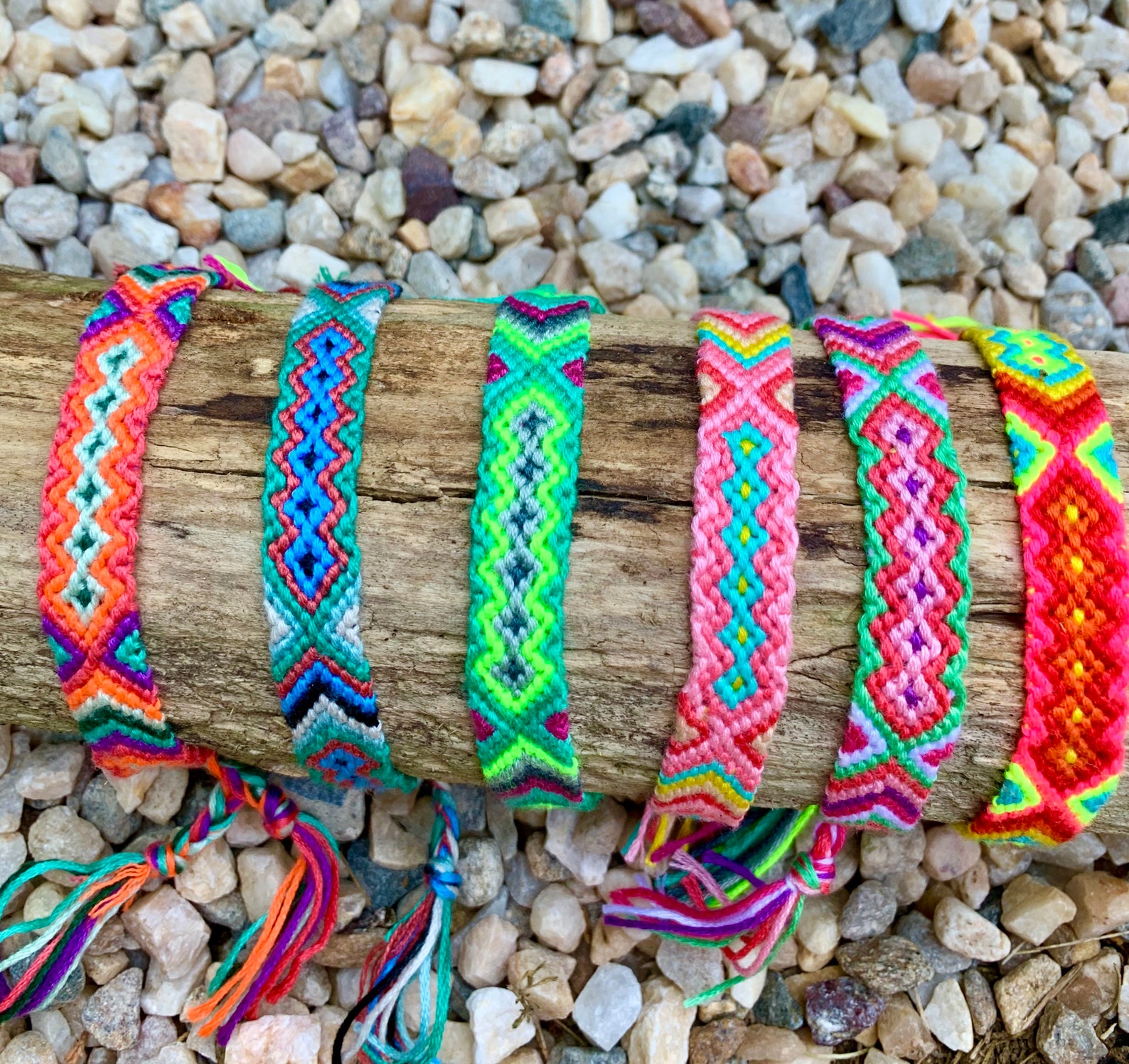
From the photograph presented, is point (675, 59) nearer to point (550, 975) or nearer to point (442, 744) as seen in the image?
point (442, 744)

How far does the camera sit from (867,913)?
167cm

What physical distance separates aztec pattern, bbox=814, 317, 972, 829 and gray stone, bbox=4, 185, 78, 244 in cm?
173

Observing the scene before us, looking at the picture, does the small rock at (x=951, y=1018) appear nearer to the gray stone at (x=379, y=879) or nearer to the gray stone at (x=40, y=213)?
the gray stone at (x=379, y=879)

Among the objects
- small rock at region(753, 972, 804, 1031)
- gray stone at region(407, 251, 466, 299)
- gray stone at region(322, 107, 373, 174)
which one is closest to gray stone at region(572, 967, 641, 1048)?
small rock at region(753, 972, 804, 1031)

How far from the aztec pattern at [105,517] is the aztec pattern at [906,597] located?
3.15 feet

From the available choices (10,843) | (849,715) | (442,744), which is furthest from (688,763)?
(10,843)

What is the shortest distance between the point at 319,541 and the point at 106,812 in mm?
871

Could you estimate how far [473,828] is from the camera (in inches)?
67.1

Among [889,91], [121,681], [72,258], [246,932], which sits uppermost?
[889,91]

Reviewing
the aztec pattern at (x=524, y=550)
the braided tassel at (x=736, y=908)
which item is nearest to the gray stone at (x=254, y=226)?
the aztec pattern at (x=524, y=550)

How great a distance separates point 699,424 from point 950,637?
16.5 inches

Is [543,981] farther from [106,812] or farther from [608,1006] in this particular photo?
[106,812]

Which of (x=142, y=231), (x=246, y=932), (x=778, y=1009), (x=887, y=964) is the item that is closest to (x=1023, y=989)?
(x=887, y=964)

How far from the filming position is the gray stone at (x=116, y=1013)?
5.05 feet
